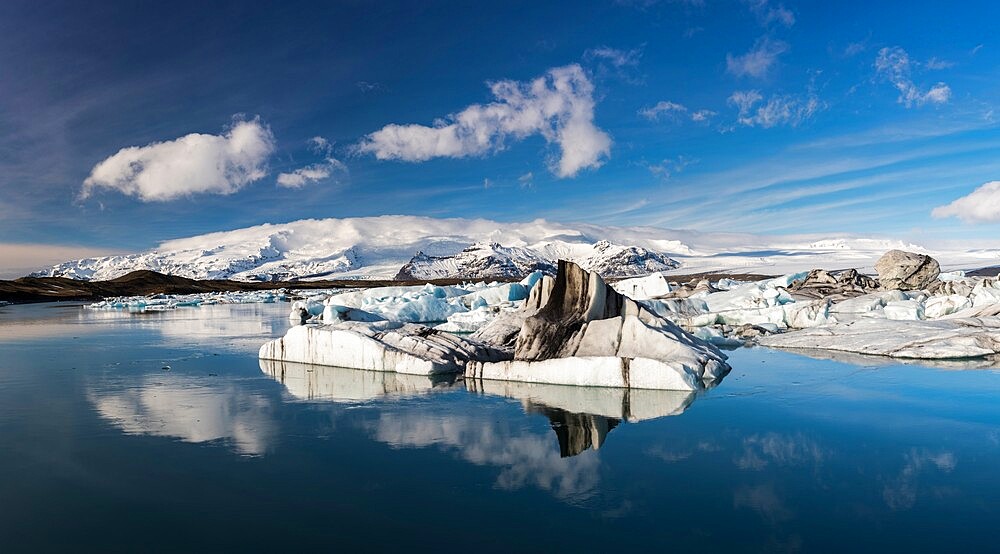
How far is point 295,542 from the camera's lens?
4824mm

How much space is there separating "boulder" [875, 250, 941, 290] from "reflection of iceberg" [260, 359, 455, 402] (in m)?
25.9

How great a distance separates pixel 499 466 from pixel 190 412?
17.0 ft

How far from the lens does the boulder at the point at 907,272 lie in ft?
97.1

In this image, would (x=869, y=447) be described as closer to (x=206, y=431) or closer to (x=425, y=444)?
(x=425, y=444)

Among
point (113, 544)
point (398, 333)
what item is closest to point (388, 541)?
point (113, 544)

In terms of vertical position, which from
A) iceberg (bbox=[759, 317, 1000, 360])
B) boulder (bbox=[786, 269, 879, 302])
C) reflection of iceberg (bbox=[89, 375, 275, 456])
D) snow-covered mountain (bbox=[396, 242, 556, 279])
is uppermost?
snow-covered mountain (bbox=[396, 242, 556, 279])

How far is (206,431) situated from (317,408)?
1687 millimetres

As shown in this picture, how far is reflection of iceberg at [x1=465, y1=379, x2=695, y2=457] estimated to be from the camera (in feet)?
25.5

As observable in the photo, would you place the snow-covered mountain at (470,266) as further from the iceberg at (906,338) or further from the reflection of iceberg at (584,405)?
the reflection of iceberg at (584,405)

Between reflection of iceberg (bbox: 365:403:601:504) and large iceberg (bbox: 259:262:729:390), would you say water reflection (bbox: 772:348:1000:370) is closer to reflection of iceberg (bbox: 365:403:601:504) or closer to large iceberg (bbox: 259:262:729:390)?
large iceberg (bbox: 259:262:729:390)

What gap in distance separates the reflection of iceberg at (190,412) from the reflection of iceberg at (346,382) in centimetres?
97

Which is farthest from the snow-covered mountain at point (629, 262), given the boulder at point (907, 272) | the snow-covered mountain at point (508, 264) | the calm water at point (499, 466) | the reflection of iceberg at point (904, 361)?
the calm water at point (499, 466)

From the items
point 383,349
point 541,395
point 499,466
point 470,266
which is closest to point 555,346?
point 541,395

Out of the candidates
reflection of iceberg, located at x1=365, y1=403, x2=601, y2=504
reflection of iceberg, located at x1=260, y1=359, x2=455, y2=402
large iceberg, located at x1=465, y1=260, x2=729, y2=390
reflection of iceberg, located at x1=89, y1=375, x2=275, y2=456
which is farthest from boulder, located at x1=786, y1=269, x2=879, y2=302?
reflection of iceberg, located at x1=89, y1=375, x2=275, y2=456
